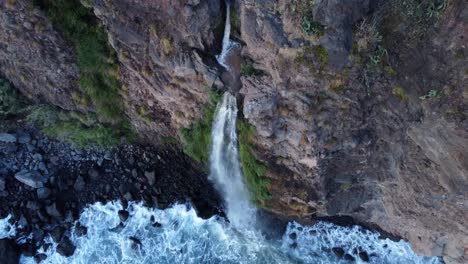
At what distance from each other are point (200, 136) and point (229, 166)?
5.48 ft

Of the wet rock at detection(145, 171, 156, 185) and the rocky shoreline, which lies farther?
the wet rock at detection(145, 171, 156, 185)

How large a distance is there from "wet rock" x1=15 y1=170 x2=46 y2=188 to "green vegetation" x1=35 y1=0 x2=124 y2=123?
3.63 m

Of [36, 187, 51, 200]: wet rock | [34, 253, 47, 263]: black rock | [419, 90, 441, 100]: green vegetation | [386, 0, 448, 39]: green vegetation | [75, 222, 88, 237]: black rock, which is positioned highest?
[386, 0, 448, 39]: green vegetation

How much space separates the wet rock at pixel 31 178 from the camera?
1627cm

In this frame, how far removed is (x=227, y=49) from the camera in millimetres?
12812

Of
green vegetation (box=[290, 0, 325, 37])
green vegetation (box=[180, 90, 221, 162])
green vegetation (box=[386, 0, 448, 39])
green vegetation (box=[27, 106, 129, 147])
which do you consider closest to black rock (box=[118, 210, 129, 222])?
green vegetation (box=[27, 106, 129, 147])

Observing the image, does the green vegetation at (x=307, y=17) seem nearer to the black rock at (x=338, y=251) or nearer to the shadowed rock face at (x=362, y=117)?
the shadowed rock face at (x=362, y=117)

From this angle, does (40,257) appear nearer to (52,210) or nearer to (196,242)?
(52,210)

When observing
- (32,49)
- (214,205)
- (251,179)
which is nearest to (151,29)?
(32,49)

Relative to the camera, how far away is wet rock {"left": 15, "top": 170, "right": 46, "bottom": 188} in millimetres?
16266

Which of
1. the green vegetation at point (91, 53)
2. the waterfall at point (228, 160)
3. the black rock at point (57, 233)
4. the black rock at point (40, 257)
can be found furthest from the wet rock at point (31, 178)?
the waterfall at point (228, 160)

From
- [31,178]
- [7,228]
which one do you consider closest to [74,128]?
[31,178]

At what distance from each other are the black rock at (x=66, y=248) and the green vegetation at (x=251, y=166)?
751cm

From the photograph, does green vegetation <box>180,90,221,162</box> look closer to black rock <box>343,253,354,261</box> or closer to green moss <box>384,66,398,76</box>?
green moss <box>384,66,398,76</box>
